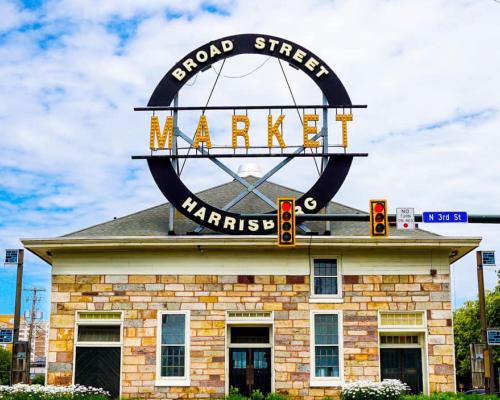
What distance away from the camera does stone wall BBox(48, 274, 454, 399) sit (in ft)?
73.8

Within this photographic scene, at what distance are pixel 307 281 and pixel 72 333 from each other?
7.35 metres

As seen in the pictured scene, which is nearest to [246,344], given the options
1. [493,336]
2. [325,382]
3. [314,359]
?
[314,359]

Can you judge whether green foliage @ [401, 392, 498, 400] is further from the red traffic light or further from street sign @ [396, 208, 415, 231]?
the red traffic light

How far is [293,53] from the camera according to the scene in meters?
25.7

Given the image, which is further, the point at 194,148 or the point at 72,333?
the point at 194,148

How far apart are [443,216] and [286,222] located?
13.7ft

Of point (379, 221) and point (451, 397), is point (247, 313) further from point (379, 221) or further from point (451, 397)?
point (451, 397)

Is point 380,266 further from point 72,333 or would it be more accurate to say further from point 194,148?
point 72,333

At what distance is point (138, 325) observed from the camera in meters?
22.9

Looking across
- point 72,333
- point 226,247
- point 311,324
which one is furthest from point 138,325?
point 311,324

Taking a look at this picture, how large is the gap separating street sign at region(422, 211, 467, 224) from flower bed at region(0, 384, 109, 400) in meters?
10.1

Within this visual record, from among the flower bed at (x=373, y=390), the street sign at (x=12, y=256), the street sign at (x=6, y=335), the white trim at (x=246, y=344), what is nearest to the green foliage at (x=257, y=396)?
the white trim at (x=246, y=344)

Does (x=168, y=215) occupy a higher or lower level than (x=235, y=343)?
higher

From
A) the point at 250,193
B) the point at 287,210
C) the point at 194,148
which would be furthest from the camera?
the point at 250,193
